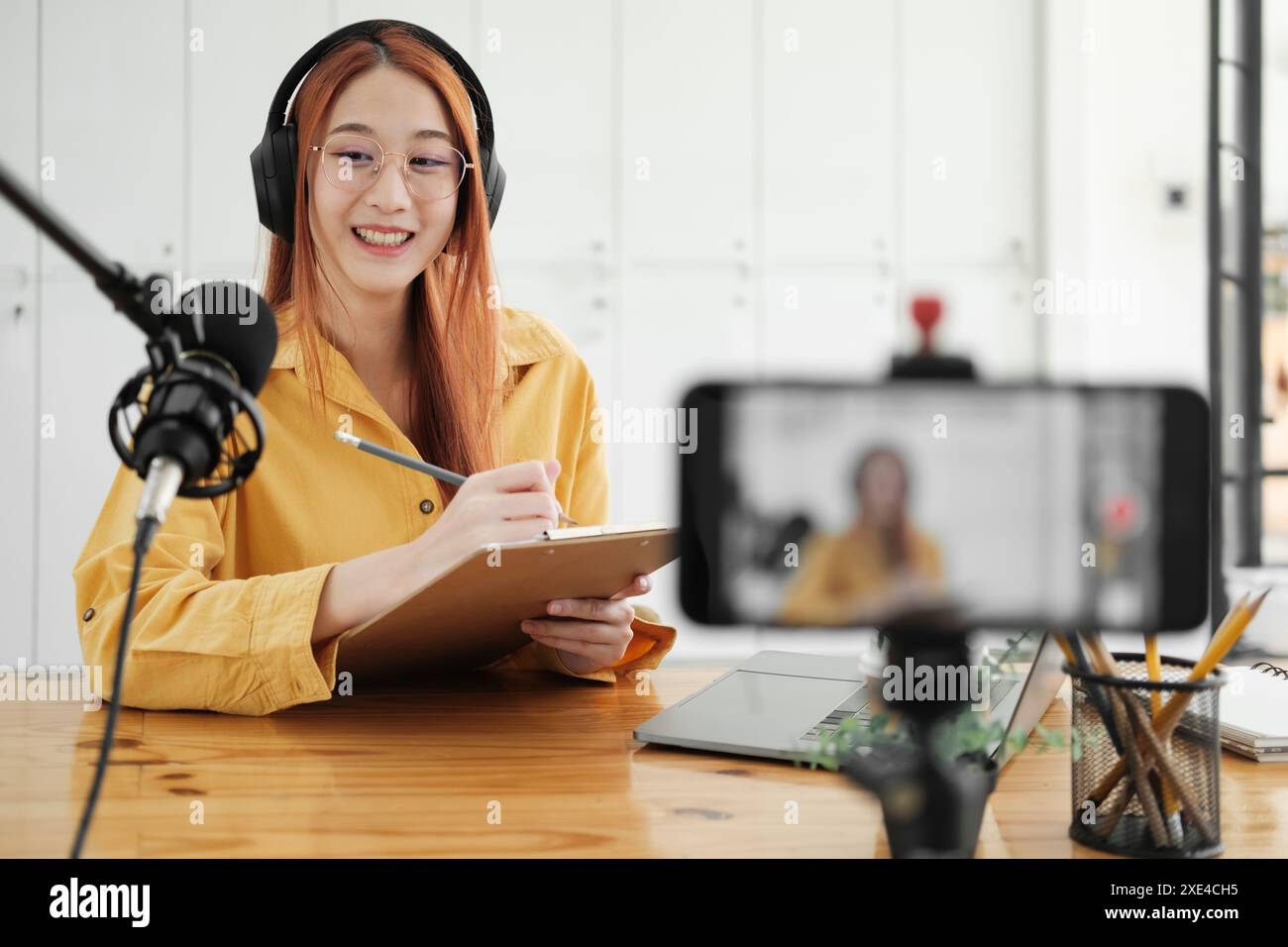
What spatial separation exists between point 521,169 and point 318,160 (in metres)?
1.64

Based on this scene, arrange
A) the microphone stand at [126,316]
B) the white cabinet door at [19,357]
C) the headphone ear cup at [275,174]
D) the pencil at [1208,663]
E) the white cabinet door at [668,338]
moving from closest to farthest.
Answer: the microphone stand at [126,316], the pencil at [1208,663], the headphone ear cup at [275,174], the white cabinet door at [19,357], the white cabinet door at [668,338]

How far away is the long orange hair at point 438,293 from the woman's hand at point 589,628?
0.28 metres

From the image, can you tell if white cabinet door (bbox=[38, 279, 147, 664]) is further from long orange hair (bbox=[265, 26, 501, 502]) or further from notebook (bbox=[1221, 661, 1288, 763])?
notebook (bbox=[1221, 661, 1288, 763])

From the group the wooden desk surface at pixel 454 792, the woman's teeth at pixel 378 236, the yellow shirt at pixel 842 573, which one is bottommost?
the wooden desk surface at pixel 454 792

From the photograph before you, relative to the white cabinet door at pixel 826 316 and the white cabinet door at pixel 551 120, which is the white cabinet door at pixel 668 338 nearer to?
the white cabinet door at pixel 826 316

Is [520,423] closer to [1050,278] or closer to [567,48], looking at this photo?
[567,48]

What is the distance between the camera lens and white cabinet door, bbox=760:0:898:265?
2779 millimetres

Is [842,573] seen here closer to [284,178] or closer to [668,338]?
[284,178]

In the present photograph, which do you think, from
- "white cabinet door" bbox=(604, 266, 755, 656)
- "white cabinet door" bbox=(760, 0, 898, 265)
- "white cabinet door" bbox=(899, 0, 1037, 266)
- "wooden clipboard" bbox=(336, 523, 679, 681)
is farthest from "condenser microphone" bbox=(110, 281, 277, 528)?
"white cabinet door" bbox=(899, 0, 1037, 266)

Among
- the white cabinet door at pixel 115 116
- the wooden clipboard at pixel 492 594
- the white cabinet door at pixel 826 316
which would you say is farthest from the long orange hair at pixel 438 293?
the white cabinet door at pixel 115 116

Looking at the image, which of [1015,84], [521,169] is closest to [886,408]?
[521,169]

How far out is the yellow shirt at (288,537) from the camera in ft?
2.87

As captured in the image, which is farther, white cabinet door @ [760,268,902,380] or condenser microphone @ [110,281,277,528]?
white cabinet door @ [760,268,902,380]

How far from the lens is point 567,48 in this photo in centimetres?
277
